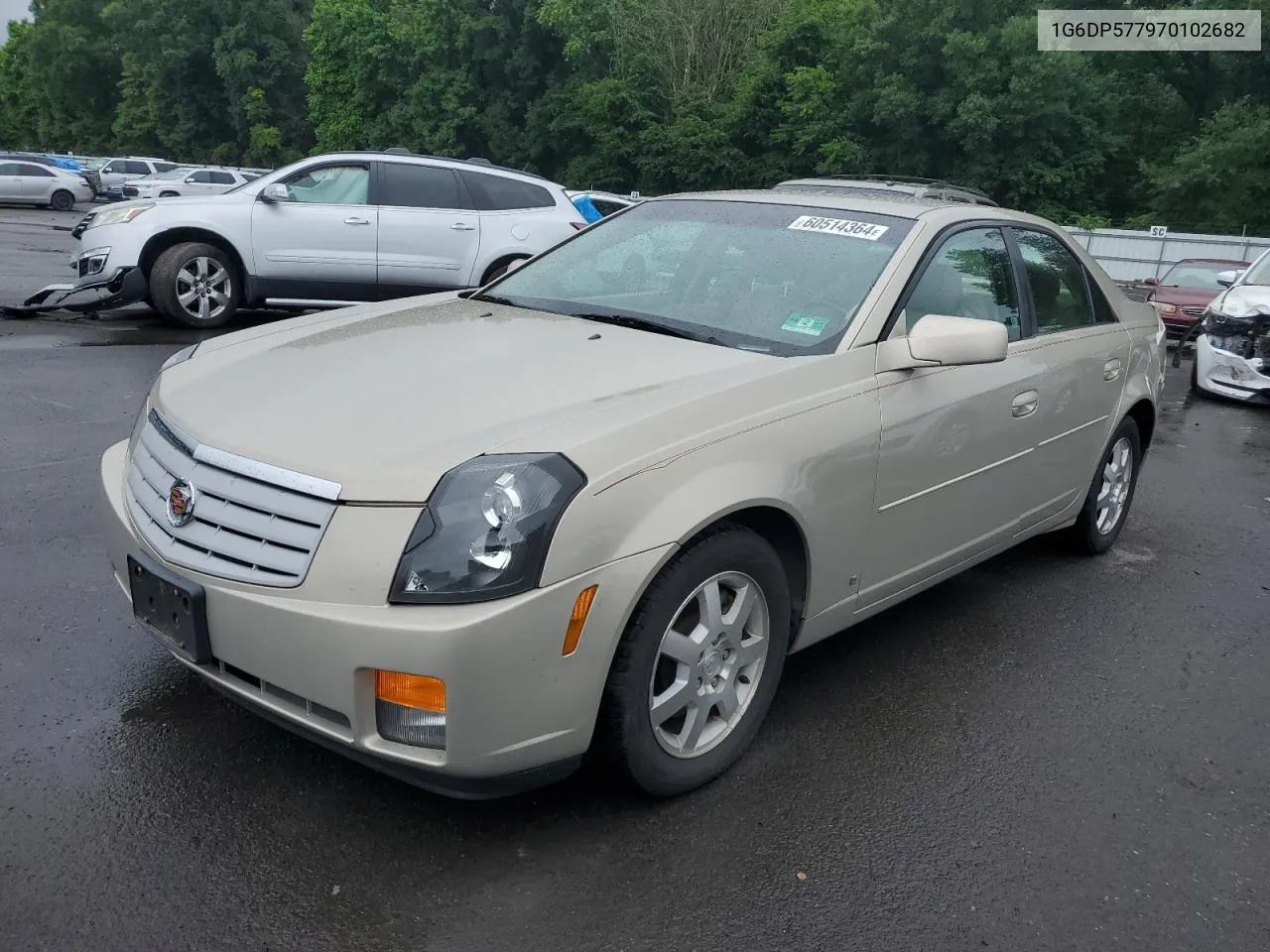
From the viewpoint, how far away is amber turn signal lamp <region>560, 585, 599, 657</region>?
2.50m

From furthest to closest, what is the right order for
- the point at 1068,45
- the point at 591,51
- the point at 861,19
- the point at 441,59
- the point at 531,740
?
the point at 441,59 → the point at 591,51 → the point at 861,19 → the point at 1068,45 → the point at 531,740

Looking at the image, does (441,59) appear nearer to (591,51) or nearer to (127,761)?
(591,51)

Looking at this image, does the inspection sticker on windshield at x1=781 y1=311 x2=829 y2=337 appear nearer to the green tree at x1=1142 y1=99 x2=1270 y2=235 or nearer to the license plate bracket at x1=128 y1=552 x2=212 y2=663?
the license plate bracket at x1=128 y1=552 x2=212 y2=663

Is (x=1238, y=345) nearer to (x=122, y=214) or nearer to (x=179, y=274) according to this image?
(x=179, y=274)

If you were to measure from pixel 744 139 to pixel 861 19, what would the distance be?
6389mm

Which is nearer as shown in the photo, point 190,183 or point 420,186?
point 420,186

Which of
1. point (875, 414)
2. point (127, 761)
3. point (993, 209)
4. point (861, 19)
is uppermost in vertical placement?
point (861, 19)

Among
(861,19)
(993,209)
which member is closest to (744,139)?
(861,19)

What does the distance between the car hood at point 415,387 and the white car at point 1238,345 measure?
8.56 metres

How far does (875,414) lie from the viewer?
3342mm

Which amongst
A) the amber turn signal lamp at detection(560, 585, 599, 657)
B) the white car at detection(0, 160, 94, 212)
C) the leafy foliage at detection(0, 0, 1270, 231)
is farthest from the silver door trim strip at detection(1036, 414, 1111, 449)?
the white car at detection(0, 160, 94, 212)

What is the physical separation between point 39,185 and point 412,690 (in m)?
38.9

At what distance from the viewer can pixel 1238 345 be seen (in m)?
10.2

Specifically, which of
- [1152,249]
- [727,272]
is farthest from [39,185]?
[727,272]
